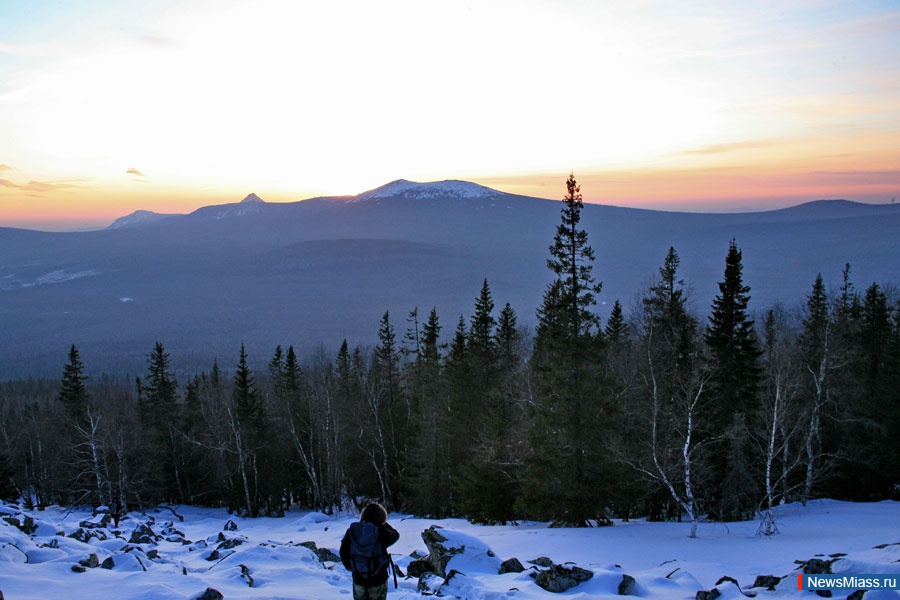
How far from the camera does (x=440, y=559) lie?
41.2 feet

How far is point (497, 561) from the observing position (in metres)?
12.9

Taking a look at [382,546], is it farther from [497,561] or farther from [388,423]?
[388,423]

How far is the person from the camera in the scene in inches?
306

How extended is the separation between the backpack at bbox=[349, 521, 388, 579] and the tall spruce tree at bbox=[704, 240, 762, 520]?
1770cm

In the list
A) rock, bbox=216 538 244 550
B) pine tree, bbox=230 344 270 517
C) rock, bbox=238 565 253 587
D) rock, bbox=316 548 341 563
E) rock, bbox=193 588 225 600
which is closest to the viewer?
rock, bbox=193 588 225 600

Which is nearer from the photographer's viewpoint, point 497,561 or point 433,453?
point 497,561

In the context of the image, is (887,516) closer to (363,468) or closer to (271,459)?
(363,468)

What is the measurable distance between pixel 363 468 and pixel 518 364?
13.1 metres

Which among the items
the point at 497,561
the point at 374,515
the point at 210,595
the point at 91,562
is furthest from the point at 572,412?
the point at 91,562

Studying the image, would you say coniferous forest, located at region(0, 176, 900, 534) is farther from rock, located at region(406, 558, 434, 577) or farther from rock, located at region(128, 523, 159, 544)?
rock, located at region(128, 523, 159, 544)

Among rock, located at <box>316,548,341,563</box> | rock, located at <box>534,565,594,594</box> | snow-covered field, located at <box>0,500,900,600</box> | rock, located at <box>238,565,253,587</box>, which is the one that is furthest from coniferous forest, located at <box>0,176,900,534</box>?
rock, located at <box>238,565,253,587</box>

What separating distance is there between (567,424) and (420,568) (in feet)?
27.7

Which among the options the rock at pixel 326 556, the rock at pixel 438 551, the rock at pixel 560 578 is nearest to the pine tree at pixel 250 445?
the rock at pixel 326 556

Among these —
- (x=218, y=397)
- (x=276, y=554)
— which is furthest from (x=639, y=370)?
(x=218, y=397)
